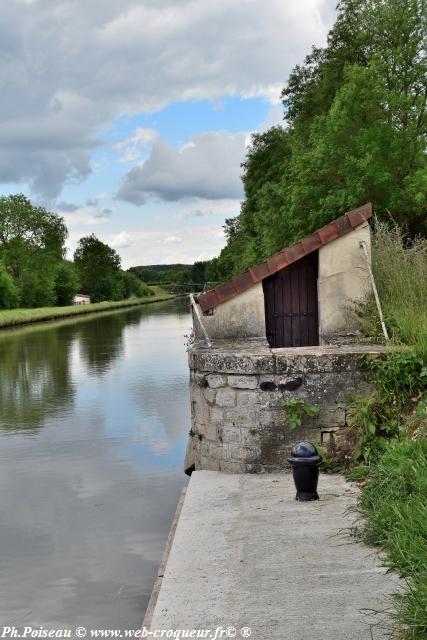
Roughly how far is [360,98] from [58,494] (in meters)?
17.3

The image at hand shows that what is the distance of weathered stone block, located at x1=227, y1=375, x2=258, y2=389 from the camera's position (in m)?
7.79

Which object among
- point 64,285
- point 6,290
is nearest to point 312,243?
point 6,290

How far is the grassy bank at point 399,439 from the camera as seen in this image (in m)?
4.43

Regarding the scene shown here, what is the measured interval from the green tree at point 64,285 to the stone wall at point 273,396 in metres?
75.5

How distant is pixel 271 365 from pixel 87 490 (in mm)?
4575

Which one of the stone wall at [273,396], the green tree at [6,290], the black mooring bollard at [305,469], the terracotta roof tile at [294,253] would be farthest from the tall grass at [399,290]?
the green tree at [6,290]

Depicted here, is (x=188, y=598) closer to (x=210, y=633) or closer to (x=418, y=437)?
(x=210, y=633)

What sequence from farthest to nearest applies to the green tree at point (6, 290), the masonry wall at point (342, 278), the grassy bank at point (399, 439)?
the green tree at point (6, 290) < the masonry wall at point (342, 278) < the grassy bank at point (399, 439)

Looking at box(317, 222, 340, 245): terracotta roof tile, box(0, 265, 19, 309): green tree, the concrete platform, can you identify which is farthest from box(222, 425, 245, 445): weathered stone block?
box(0, 265, 19, 309): green tree

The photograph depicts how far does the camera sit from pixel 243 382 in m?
7.82

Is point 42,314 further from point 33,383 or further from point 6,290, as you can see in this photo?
point 33,383

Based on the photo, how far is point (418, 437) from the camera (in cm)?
644

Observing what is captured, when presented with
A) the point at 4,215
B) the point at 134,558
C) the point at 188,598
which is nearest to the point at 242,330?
the point at 134,558

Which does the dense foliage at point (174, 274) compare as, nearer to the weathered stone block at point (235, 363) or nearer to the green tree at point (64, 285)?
the green tree at point (64, 285)
